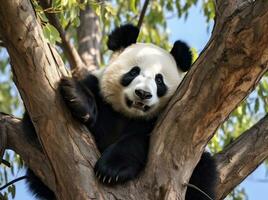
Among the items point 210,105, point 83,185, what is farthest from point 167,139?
point 83,185

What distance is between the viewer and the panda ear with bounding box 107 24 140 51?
457 centimetres

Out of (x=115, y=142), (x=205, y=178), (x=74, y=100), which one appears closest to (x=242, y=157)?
(x=205, y=178)

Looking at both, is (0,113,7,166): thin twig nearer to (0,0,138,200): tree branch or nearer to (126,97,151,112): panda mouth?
(0,0,138,200): tree branch

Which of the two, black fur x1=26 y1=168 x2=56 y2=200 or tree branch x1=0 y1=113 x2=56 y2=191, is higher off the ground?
tree branch x1=0 y1=113 x2=56 y2=191

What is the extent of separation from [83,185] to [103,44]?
4488mm

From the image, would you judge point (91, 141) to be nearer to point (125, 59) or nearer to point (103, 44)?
point (125, 59)

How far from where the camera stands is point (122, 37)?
4.60 meters

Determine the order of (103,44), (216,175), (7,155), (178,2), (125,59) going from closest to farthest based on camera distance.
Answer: (216,175) → (125,59) → (7,155) → (178,2) → (103,44)

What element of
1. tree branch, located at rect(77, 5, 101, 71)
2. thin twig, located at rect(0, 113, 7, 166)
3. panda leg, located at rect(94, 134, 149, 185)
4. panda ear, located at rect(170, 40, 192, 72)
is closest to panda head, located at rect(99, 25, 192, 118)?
panda ear, located at rect(170, 40, 192, 72)

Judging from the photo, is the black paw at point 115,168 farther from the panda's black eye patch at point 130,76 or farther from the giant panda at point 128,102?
the panda's black eye patch at point 130,76

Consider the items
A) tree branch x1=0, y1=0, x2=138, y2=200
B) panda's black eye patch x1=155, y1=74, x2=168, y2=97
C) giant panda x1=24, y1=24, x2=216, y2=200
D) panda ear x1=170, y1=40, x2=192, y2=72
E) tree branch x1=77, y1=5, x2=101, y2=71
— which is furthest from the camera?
tree branch x1=77, y1=5, x2=101, y2=71

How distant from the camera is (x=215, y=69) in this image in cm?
313

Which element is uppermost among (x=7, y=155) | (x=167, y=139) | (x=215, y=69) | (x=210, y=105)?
(x=215, y=69)

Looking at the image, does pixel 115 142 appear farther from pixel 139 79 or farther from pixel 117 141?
pixel 139 79
